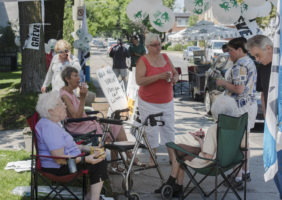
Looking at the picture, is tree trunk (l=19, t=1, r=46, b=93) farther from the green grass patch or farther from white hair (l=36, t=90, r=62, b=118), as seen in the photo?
white hair (l=36, t=90, r=62, b=118)

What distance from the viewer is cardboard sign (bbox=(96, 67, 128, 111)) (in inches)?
300

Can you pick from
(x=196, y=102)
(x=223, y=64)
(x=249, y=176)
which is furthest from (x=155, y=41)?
(x=196, y=102)

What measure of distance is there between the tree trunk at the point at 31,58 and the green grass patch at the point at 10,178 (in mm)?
5069

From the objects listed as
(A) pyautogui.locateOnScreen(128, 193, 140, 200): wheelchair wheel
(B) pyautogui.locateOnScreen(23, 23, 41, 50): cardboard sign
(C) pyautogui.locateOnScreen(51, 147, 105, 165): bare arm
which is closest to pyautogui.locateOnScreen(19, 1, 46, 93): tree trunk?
(B) pyautogui.locateOnScreen(23, 23, 41, 50): cardboard sign

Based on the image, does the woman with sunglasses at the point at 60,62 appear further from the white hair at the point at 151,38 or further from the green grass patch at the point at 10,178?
the white hair at the point at 151,38

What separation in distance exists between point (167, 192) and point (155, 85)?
5.13ft

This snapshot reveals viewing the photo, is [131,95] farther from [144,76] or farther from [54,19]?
[54,19]

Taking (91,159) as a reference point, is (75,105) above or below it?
above

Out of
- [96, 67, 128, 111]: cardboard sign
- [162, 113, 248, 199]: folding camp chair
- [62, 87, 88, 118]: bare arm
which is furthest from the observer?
[96, 67, 128, 111]: cardboard sign

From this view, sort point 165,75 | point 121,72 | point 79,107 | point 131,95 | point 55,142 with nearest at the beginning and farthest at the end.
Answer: point 55,142 → point 79,107 → point 165,75 → point 131,95 → point 121,72

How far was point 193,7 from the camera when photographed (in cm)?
754

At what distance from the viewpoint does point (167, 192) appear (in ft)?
17.3

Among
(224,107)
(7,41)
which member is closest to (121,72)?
(224,107)

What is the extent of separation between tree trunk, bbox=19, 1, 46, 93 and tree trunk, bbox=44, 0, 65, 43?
197 centimetres
